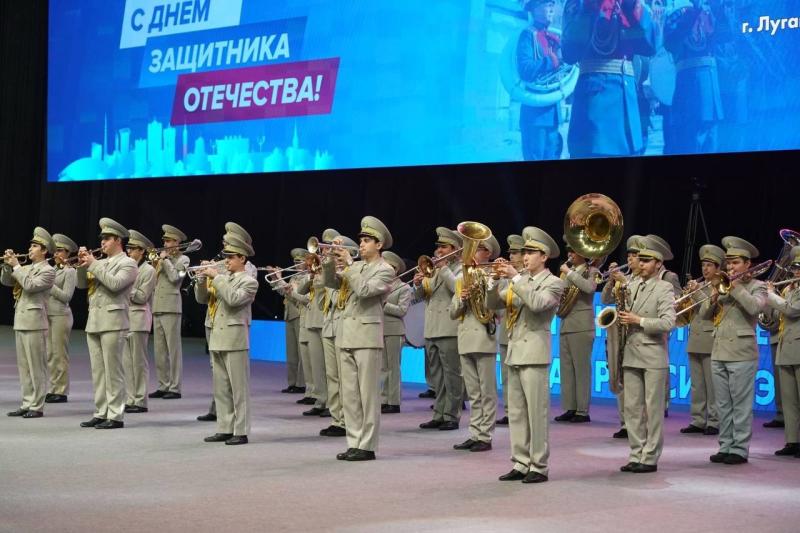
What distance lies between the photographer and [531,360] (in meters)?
7.30

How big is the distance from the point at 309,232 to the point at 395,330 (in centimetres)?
585

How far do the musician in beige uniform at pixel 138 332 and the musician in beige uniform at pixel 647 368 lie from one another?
187 inches

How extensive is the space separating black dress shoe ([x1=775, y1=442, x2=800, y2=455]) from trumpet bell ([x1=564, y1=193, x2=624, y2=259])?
189cm

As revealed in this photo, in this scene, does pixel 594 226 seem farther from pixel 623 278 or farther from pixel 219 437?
pixel 219 437

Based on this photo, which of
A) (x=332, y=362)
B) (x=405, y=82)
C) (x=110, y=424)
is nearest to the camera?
(x=110, y=424)

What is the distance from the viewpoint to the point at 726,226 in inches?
497

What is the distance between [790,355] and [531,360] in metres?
2.53

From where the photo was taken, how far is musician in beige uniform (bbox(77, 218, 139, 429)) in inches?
375

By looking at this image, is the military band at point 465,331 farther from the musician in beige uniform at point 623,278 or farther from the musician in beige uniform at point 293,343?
the musician in beige uniform at point 293,343

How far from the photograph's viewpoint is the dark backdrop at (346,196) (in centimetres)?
1258

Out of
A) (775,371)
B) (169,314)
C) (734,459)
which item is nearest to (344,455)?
(734,459)

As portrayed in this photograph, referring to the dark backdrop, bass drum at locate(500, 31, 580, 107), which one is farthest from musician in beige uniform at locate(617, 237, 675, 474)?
bass drum at locate(500, 31, 580, 107)

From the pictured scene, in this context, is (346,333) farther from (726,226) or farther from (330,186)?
(330,186)

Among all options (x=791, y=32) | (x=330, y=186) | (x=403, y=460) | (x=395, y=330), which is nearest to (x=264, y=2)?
(x=330, y=186)
